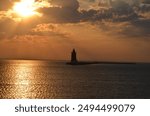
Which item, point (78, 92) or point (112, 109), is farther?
point (78, 92)

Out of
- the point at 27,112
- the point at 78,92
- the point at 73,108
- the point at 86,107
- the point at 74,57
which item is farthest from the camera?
the point at 74,57

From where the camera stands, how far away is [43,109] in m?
24.0

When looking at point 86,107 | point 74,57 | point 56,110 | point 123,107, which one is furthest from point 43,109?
point 74,57

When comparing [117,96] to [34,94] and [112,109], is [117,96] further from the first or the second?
[112,109]

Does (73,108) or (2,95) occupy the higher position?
(73,108)

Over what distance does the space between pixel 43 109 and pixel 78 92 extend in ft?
136

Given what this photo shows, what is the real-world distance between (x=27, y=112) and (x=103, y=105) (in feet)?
20.8

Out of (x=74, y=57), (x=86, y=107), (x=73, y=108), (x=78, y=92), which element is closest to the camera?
(x=73, y=108)

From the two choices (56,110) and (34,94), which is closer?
(56,110)

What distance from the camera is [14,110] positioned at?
2406 cm

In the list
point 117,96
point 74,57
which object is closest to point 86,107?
point 117,96

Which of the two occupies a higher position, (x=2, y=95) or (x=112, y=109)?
(x=112, y=109)

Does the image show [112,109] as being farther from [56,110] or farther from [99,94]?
[99,94]

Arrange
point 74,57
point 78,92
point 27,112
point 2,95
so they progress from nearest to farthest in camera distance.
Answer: point 27,112, point 2,95, point 78,92, point 74,57
